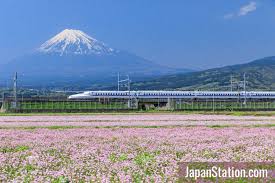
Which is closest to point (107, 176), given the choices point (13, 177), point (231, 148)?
point (13, 177)

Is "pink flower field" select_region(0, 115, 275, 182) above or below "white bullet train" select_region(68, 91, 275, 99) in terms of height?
below

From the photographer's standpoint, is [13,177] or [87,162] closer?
[13,177]

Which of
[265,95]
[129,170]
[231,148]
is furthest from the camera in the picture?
[265,95]

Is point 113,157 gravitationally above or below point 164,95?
below

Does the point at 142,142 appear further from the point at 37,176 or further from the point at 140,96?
the point at 140,96

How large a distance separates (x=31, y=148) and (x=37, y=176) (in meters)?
6.15

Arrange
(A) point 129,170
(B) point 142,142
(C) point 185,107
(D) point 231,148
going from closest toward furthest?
(A) point 129,170, (D) point 231,148, (B) point 142,142, (C) point 185,107

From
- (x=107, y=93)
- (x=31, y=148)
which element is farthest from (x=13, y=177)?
(x=107, y=93)

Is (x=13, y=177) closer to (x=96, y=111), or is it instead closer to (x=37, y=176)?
(x=37, y=176)

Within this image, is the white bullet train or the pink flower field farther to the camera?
the white bullet train

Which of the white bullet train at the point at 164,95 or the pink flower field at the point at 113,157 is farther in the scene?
the white bullet train at the point at 164,95

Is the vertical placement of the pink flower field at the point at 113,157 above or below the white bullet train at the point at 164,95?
below

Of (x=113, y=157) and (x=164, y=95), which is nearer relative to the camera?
(x=113, y=157)

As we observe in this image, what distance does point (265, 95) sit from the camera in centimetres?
12256
